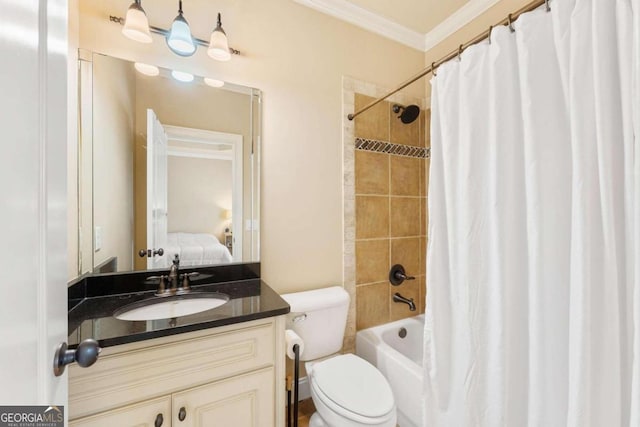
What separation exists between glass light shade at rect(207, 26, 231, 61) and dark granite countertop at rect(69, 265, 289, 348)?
1156mm

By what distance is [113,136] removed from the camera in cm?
133

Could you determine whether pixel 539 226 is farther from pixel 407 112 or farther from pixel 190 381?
pixel 407 112

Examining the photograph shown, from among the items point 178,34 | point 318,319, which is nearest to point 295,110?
point 178,34

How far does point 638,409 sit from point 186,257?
1.67 m

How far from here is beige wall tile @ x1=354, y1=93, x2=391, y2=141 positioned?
1.93 metres

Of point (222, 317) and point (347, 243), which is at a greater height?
point (347, 243)

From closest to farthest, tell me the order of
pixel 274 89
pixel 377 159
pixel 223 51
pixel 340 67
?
pixel 223 51 → pixel 274 89 → pixel 340 67 → pixel 377 159

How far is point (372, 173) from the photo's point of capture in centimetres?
199

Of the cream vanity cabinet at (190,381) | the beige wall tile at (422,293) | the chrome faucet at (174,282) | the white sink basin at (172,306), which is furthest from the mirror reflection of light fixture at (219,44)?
the beige wall tile at (422,293)

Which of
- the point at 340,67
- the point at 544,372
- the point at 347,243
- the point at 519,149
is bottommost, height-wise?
the point at 544,372

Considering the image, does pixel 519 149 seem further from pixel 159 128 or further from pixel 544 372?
pixel 159 128

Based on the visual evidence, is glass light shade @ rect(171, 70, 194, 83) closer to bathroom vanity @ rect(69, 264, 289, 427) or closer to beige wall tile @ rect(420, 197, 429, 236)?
bathroom vanity @ rect(69, 264, 289, 427)

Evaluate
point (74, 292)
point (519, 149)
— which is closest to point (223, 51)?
point (74, 292)

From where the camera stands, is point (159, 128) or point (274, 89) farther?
point (274, 89)
